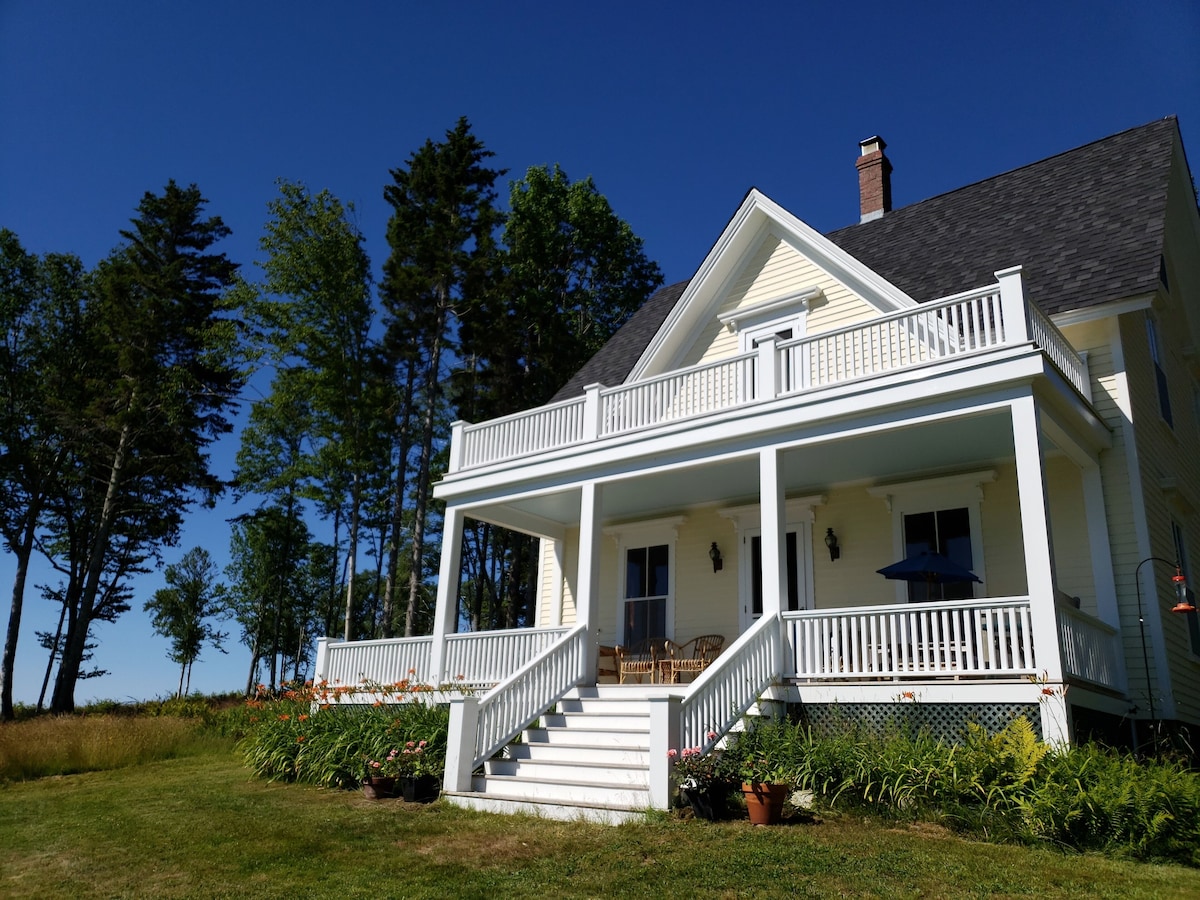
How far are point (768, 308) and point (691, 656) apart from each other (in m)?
5.96

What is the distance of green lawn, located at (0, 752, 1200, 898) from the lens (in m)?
5.96

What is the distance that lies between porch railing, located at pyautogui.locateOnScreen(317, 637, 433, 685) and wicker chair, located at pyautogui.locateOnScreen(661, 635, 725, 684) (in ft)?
12.2

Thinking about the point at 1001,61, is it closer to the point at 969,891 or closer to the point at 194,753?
the point at 969,891

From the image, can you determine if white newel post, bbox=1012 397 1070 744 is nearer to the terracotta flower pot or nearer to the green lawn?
the green lawn

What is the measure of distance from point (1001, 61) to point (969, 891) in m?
12.0

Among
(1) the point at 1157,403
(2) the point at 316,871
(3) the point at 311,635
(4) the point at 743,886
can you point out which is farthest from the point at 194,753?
(3) the point at 311,635

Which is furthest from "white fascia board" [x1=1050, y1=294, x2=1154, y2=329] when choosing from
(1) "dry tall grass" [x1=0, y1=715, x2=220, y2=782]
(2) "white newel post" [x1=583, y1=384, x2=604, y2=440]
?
(1) "dry tall grass" [x1=0, y1=715, x2=220, y2=782]

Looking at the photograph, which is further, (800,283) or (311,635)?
(311,635)

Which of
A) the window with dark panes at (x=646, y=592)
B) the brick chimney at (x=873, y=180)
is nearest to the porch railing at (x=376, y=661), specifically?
the window with dark panes at (x=646, y=592)

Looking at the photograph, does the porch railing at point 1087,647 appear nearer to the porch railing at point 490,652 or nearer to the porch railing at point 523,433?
the porch railing at point 490,652

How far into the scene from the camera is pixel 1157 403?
43.7ft

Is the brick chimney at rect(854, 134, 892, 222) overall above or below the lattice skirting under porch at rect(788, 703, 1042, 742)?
above

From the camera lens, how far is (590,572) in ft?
41.3

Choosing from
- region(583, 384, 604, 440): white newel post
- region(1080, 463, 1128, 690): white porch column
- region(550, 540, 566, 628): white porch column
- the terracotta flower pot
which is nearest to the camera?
the terracotta flower pot
